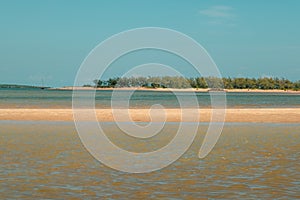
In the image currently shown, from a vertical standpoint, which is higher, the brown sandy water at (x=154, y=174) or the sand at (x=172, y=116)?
the sand at (x=172, y=116)

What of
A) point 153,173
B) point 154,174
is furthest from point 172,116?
point 154,174

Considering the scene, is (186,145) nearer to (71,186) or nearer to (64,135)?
(64,135)

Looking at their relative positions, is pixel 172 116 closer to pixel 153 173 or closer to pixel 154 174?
pixel 153 173

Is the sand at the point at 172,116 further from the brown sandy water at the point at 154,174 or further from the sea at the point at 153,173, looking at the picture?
the brown sandy water at the point at 154,174

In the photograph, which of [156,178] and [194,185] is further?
[156,178]

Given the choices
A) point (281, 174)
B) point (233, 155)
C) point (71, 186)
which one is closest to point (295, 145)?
point (233, 155)

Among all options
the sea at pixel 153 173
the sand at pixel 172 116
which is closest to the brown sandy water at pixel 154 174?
the sea at pixel 153 173

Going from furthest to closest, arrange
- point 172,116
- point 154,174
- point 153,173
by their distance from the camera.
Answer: point 172,116, point 153,173, point 154,174

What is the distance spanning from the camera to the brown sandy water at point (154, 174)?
513 inches

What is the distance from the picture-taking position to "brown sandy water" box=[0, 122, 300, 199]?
13.0 m

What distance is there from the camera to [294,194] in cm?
1285

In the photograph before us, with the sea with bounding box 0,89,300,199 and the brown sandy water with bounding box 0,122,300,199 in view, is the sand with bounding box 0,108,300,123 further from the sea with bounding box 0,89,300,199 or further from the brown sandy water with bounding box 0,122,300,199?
the brown sandy water with bounding box 0,122,300,199

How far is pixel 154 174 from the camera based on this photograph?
15.9 meters

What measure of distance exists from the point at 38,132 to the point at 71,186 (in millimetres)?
17199
